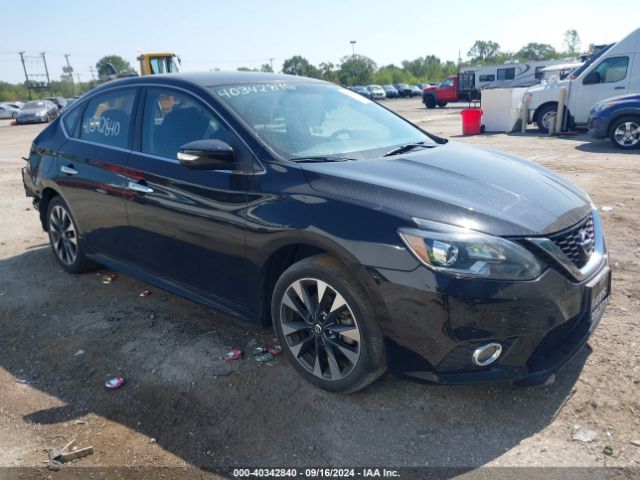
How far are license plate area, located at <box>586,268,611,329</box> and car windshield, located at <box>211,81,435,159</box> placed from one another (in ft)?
4.83

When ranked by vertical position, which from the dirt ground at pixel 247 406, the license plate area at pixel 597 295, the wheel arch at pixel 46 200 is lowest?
the dirt ground at pixel 247 406

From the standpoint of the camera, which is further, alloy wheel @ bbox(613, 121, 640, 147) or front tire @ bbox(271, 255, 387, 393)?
alloy wheel @ bbox(613, 121, 640, 147)

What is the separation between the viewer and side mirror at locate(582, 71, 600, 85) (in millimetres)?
13938

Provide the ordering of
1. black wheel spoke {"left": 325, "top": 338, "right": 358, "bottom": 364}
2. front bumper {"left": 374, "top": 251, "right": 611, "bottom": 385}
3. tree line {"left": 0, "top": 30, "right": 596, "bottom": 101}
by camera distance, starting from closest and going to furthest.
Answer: front bumper {"left": 374, "top": 251, "right": 611, "bottom": 385} → black wheel spoke {"left": 325, "top": 338, "right": 358, "bottom": 364} → tree line {"left": 0, "top": 30, "right": 596, "bottom": 101}

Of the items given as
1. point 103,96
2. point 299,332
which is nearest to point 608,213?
point 299,332

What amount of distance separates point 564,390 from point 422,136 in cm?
208

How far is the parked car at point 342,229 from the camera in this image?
8.25ft

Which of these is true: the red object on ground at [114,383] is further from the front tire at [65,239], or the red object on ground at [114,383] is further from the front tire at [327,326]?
the front tire at [65,239]

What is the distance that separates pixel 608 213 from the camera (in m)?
6.29

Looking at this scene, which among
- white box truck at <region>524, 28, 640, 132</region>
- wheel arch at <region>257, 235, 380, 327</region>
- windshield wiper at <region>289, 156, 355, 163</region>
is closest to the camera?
wheel arch at <region>257, 235, 380, 327</region>

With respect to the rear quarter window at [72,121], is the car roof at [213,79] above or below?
above

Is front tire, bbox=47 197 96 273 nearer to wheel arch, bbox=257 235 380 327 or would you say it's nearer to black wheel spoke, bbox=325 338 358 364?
wheel arch, bbox=257 235 380 327

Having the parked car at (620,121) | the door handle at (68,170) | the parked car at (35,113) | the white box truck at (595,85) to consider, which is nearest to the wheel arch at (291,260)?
the door handle at (68,170)

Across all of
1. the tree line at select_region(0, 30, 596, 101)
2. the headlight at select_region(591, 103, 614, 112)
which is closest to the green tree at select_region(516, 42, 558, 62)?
the tree line at select_region(0, 30, 596, 101)
